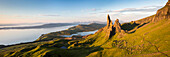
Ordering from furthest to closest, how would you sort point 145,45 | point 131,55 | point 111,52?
point 111,52
point 145,45
point 131,55

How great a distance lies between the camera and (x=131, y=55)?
3839 inches

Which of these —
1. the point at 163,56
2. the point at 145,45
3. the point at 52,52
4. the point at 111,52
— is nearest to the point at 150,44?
the point at 145,45

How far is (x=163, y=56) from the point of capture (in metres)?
75.4

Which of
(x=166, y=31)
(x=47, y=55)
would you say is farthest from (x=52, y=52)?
(x=166, y=31)

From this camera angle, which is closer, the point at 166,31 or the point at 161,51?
the point at 161,51

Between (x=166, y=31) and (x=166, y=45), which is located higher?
(x=166, y=31)

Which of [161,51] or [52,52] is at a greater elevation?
[161,51]

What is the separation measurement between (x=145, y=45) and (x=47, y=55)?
5531 inches

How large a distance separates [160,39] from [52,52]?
5998 inches

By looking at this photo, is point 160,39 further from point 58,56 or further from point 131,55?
point 58,56

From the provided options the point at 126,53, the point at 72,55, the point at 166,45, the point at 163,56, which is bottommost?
the point at 72,55

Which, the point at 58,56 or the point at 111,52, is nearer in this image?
the point at 111,52

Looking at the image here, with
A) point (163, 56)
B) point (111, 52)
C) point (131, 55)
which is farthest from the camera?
point (111, 52)

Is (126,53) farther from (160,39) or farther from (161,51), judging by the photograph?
(160,39)
